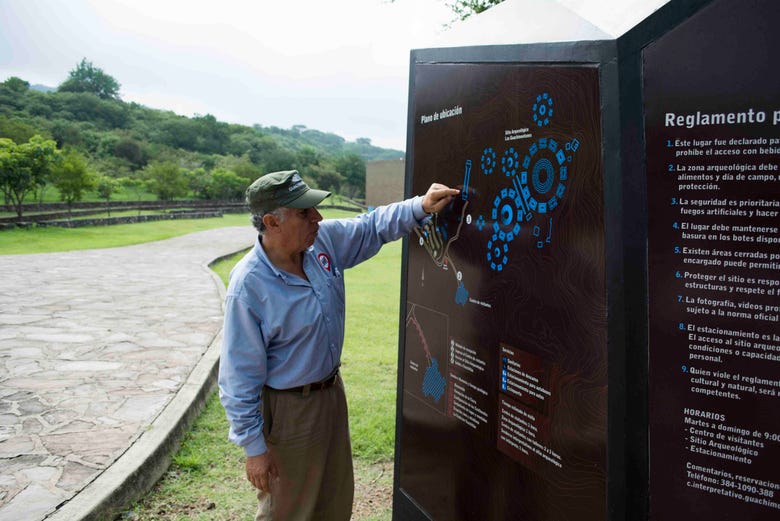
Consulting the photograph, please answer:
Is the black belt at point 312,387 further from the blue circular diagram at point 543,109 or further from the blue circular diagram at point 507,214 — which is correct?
the blue circular diagram at point 543,109

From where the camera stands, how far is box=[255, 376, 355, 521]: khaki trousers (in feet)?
8.98

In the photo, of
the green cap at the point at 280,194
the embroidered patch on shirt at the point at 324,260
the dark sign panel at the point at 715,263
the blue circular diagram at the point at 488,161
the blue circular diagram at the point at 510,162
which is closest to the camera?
the dark sign panel at the point at 715,263

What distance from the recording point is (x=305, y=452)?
2781 millimetres

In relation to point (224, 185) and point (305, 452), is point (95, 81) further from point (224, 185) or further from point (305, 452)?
point (305, 452)

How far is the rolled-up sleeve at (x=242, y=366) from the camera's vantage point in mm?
2523

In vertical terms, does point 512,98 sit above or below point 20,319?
above

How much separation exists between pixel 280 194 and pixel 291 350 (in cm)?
69

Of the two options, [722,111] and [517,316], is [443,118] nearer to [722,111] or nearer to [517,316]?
[517,316]

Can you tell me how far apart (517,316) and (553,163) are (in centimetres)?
60

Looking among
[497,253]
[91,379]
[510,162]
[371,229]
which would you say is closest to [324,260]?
[371,229]

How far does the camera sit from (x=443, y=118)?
2.84 m

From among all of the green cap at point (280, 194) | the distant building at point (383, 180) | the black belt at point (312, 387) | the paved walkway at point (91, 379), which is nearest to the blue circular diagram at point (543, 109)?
the green cap at point (280, 194)

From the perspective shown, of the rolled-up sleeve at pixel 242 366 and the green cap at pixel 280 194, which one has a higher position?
the green cap at pixel 280 194

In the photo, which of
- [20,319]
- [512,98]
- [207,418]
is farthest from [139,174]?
[512,98]
